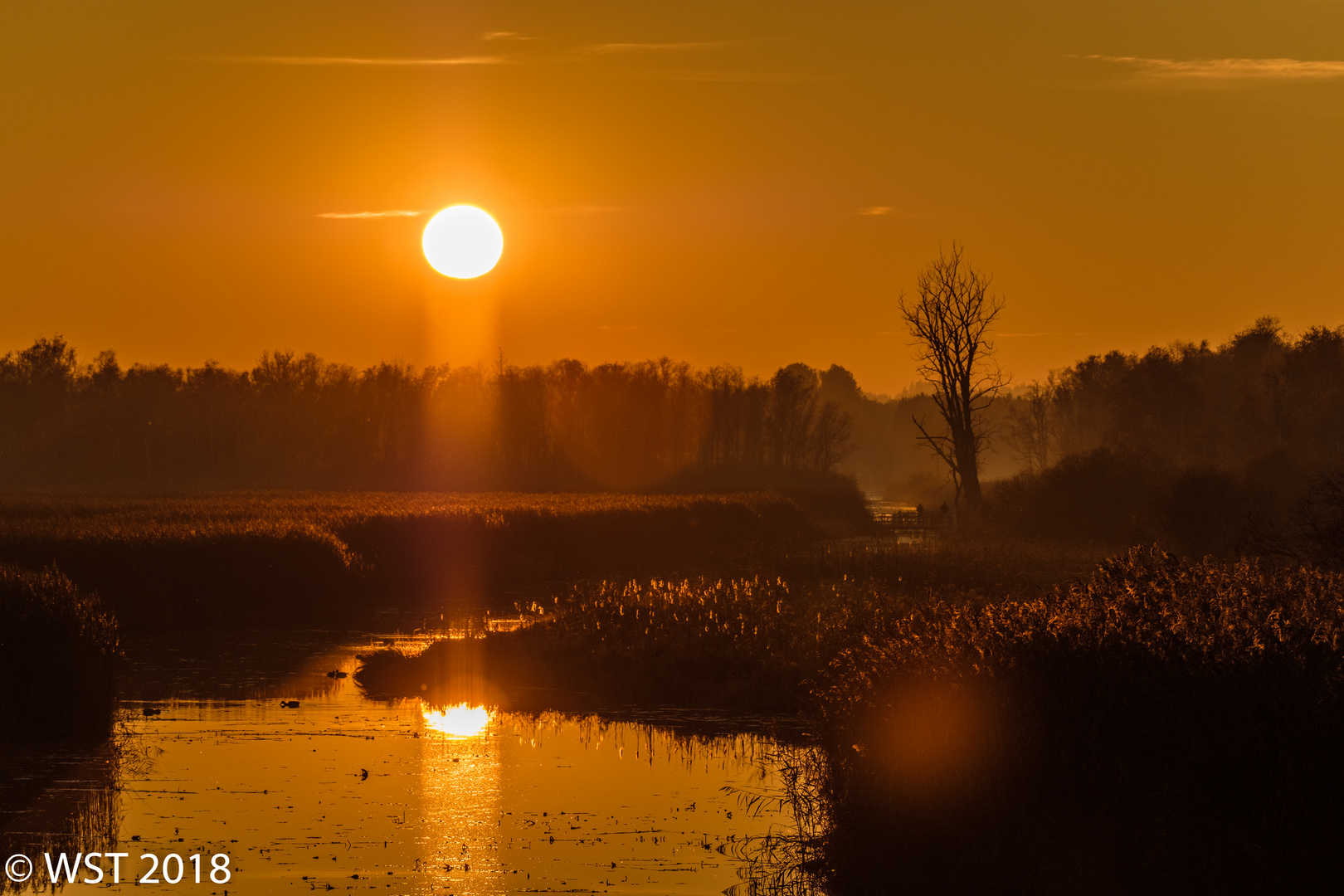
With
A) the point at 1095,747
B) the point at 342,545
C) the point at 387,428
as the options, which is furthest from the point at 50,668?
the point at 387,428

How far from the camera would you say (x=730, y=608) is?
27531 mm

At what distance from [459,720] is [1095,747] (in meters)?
14.3

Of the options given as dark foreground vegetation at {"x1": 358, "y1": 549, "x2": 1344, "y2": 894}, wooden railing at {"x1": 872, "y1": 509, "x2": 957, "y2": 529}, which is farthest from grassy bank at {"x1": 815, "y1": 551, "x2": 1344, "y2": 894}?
wooden railing at {"x1": 872, "y1": 509, "x2": 957, "y2": 529}

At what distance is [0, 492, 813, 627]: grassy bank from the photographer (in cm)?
3722

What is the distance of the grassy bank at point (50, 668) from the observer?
20859 mm

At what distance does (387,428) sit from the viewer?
486 feet

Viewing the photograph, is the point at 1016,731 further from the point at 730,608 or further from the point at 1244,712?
the point at 730,608

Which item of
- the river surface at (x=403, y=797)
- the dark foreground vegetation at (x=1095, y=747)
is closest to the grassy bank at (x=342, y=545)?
the river surface at (x=403, y=797)

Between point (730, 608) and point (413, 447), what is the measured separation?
108208 millimetres

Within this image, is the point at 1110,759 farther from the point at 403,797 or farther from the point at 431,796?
the point at 403,797

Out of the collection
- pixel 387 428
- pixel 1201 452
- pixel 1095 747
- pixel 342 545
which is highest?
pixel 387 428

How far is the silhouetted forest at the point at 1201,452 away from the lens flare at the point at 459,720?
1678 cm

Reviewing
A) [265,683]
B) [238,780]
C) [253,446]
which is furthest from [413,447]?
[238,780]

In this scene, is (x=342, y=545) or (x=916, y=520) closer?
(x=342, y=545)
